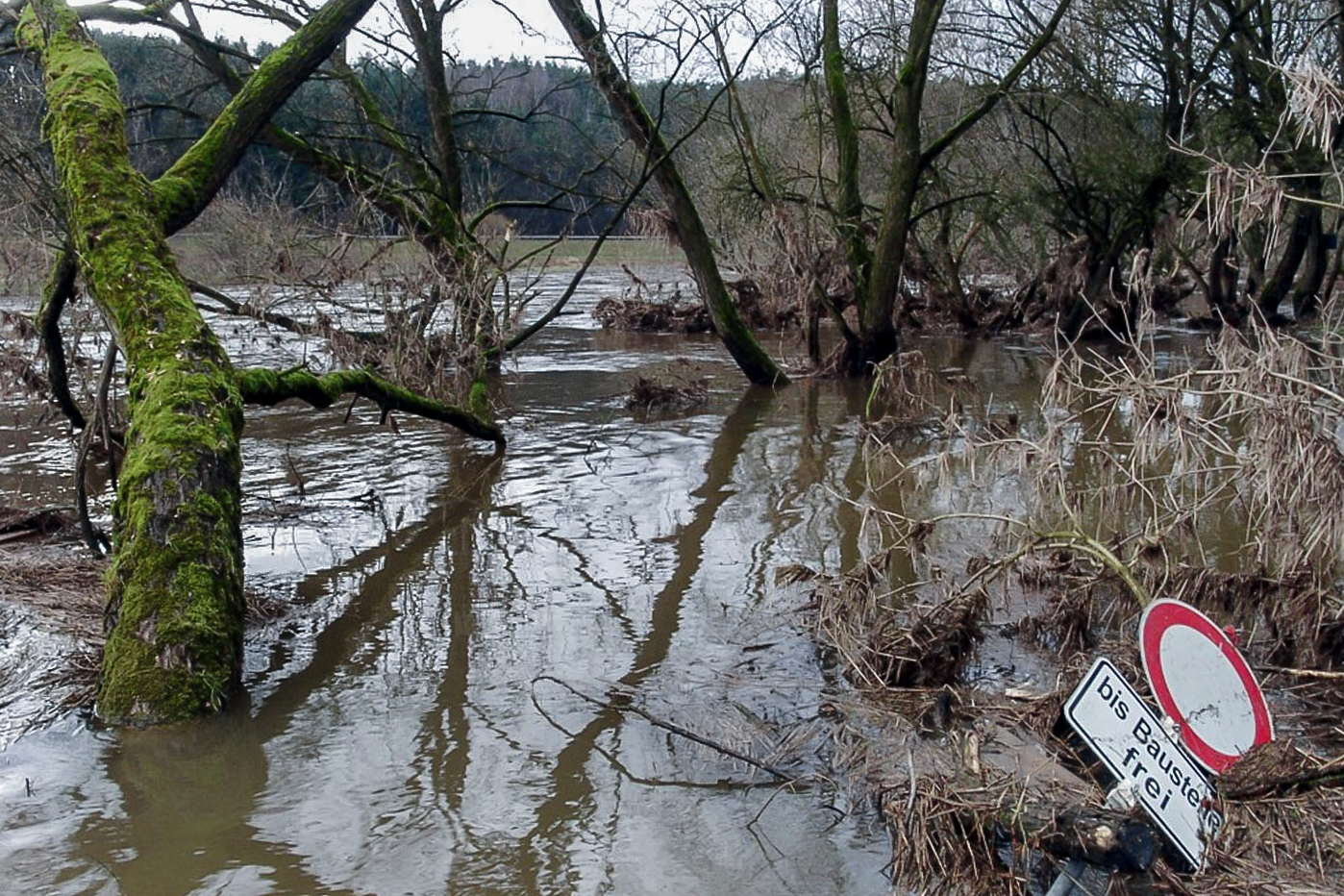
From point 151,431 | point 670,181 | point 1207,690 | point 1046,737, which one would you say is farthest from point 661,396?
point 1207,690

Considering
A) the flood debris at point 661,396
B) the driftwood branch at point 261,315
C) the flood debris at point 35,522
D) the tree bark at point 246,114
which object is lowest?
the flood debris at point 35,522

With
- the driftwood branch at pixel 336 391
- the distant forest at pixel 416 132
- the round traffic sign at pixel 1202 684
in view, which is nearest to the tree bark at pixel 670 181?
the distant forest at pixel 416 132

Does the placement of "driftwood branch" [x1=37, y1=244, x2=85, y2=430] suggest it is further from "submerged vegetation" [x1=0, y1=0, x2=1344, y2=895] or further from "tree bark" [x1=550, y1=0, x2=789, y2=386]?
"tree bark" [x1=550, y1=0, x2=789, y2=386]

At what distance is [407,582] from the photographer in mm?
7945

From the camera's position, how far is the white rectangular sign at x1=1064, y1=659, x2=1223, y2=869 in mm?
3492

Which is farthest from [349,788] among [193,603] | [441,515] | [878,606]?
[441,515]

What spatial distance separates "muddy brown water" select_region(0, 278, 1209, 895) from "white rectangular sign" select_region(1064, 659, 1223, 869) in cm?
113

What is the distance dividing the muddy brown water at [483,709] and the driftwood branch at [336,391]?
52cm

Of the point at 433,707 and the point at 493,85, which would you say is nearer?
the point at 433,707

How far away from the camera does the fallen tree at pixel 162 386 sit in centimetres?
577

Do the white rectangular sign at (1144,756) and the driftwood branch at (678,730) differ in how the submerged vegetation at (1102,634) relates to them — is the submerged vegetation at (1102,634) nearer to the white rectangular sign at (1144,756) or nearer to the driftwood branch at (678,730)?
the white rectangular sign at (1144,756)

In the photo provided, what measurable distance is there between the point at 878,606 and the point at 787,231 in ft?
34.9

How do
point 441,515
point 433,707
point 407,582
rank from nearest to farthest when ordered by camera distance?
point 433,707, point 407,582, point 441,515

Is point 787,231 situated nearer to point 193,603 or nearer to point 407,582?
point 407,582
